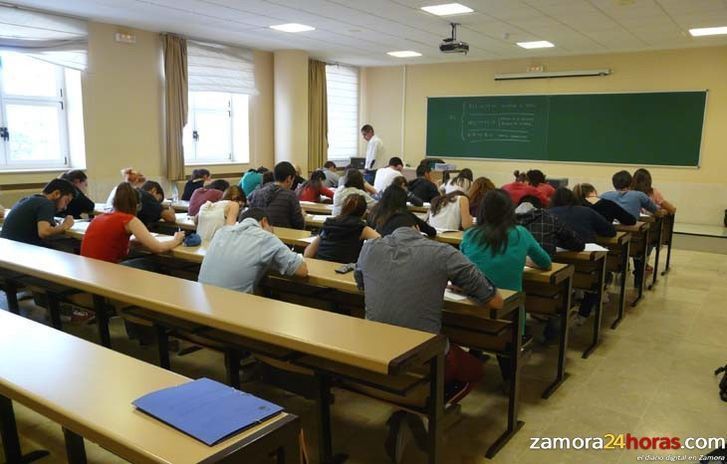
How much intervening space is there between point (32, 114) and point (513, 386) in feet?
22.4

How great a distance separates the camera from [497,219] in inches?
116

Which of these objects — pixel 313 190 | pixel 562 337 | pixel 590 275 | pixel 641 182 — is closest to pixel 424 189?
Answer: pixel 313 190

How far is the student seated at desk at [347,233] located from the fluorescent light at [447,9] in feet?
11.7

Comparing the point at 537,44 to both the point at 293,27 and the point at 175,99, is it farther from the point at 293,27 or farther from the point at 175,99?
the point at 175,99

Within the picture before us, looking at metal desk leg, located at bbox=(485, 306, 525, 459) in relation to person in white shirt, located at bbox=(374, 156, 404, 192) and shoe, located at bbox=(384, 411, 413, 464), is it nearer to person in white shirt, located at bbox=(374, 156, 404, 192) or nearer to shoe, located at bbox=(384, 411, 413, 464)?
shoe, located at bbox=(384, 411, 413, 464)

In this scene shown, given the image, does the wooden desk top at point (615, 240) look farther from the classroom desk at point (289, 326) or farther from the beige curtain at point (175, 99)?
the beige curtain at point (175, 99)

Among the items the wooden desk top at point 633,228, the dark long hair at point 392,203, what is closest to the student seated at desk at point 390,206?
the dark long hair at point 392,203

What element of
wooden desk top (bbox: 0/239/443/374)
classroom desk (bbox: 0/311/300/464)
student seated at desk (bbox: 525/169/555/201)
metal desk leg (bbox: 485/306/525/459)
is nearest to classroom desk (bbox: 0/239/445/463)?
wooden desk top (bbox: 0/239/443/374)

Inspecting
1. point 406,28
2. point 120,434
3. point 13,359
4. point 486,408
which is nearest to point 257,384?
point 486,408

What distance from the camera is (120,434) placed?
1398 millimetres

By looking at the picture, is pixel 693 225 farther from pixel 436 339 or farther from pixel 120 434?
pixel 120 434

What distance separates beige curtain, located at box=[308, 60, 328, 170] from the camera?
1012cm

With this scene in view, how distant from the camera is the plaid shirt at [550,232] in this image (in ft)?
11.6

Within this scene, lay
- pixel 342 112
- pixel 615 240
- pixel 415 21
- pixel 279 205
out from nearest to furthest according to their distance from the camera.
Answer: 1. pixel 615 240
2. pixel 279 205
3. pixel 415 21
4. pixel 342 112
